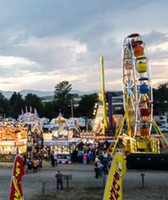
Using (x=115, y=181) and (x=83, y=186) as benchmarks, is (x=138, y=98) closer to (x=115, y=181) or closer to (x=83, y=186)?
(x=83, y=186)

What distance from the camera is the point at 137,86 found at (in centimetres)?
3203

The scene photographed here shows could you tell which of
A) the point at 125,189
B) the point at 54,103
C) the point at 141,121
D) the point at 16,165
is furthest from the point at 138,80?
the point at 54,103

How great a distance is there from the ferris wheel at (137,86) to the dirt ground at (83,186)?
5971 mm

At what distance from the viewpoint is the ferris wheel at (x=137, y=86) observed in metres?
31.4

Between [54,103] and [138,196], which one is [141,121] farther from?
[54,103]

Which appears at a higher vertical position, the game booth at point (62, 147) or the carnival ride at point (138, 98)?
the carnival ride at point (138, 98)

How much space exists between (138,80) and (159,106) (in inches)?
2937

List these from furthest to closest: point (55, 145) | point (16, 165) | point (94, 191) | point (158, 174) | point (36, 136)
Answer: point (36, 136)
point (55, 145)
point (158, 174)
point (94, 191)
point (16, 165)

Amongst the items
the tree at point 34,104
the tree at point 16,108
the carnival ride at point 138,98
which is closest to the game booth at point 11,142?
the carnival ride at point 138,98

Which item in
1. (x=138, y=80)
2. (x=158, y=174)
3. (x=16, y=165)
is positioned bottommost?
(x=158, y=174)

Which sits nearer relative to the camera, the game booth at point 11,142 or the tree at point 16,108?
the game booth at point 11,142

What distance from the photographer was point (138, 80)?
31.8 meters

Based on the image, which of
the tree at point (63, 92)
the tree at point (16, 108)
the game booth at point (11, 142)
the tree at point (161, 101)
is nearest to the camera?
the game booth at point (11, 142)

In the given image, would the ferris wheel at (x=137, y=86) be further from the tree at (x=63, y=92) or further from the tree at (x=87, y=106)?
the tree at (x=63, y=92)
